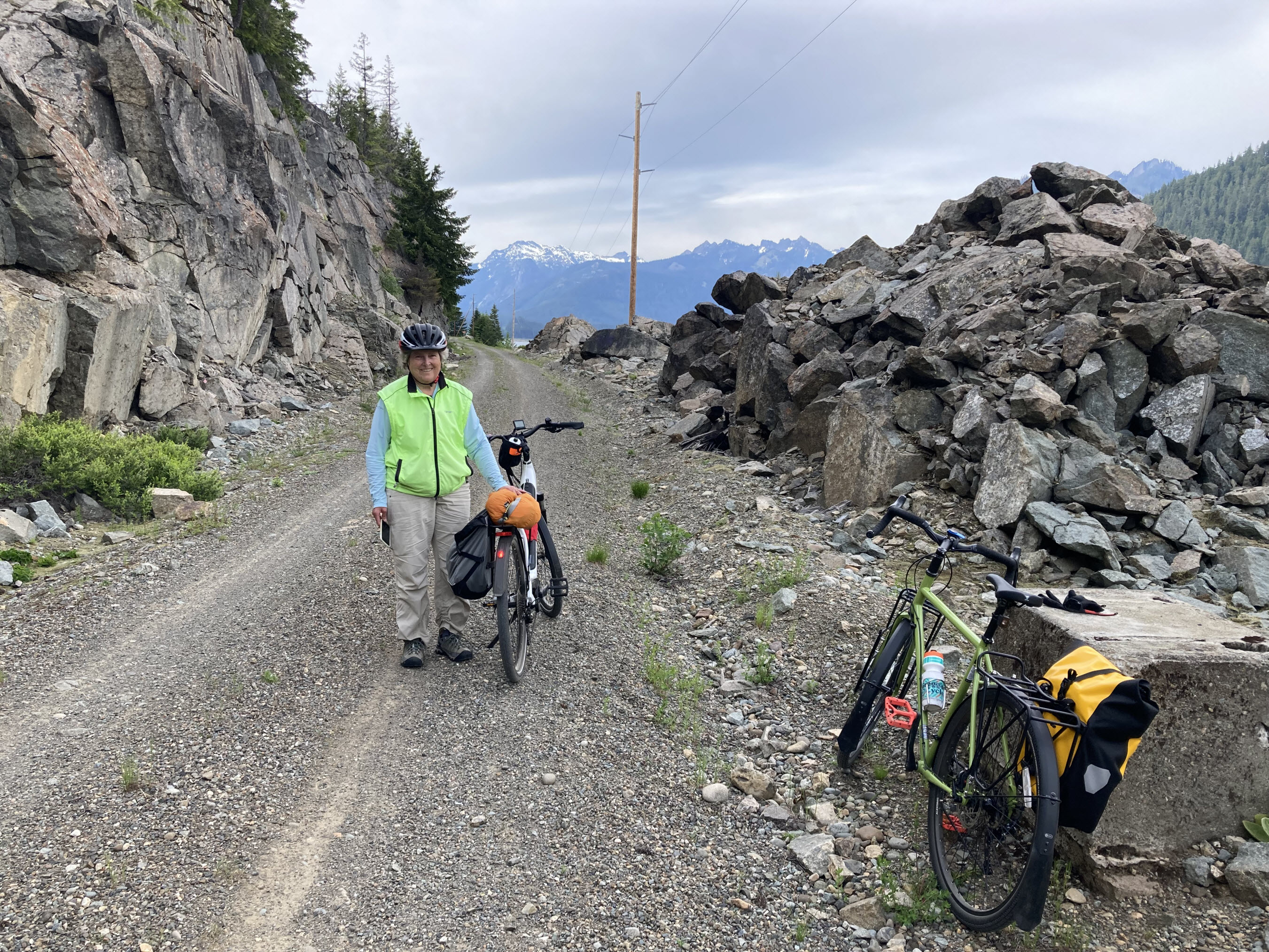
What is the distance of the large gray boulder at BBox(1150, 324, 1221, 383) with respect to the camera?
966cm

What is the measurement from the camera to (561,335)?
48688 mm

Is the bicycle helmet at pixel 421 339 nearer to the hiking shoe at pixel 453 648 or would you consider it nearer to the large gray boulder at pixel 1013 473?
the hiking shoe at pixel 453 648

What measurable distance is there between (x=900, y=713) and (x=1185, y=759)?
1421mm

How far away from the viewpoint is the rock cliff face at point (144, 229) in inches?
440

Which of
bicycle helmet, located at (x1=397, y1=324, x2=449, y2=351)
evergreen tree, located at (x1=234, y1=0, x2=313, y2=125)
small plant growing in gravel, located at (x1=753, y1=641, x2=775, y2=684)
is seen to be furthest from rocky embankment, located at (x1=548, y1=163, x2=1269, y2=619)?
evergreen tree, located at (x1=234, y1=0, x2=313, y2=125)

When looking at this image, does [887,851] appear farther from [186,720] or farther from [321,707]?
[186,720]

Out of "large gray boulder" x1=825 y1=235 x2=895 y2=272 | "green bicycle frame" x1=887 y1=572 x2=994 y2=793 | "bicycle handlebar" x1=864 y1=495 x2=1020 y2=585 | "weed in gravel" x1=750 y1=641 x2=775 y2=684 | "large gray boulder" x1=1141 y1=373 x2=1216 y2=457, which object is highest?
"large gray boulder" x1=825 y1=235 x2=895 y2=272

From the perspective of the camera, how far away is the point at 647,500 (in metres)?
12.8

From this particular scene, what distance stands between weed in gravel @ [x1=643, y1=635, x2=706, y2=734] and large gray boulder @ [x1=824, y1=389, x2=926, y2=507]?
5.25 m

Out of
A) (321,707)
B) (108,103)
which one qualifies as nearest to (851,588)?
(321,707)

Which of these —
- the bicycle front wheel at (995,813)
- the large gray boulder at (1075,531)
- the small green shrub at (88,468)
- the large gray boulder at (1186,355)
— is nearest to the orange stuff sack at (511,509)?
the bicycle front wheel at (995,813)

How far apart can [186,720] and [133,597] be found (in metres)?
2.96

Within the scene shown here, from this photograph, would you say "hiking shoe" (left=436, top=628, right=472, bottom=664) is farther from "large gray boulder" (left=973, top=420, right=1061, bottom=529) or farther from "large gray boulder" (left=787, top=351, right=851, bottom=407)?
"large gray boulder" (left=787, top=351, right=851, bottom=407)

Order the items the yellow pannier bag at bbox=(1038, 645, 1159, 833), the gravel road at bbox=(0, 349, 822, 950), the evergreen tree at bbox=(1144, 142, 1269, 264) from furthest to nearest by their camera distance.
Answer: the evergreen tree at bbox=(1144, 142, 1269, 264), the gravel road at bbox=(0, 349, 822, 950), the yellow pannier bag at bbox=(1038, 645, 1159, 833)
